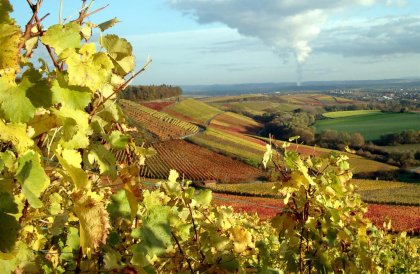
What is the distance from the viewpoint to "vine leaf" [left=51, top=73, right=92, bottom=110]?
1.14m

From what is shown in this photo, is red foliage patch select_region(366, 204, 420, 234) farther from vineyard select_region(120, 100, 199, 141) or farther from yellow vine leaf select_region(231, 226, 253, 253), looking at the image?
vineyard select_region(120, 100, 199, 141)

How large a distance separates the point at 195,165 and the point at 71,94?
50.2 metres

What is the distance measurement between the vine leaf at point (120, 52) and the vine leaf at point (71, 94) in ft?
1.34

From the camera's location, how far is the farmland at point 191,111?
80562mm

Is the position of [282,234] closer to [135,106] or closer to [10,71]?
[10,71]

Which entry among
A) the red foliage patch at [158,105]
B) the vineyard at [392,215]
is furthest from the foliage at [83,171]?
the red foliage patch at [158,105]

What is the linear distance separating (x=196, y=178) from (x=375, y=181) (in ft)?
65.6

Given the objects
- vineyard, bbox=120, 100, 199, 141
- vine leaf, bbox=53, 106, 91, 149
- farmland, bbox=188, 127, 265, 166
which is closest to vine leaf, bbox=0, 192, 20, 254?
vine leaf, bbox=53, 106, 91, 149

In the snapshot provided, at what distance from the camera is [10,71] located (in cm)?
105

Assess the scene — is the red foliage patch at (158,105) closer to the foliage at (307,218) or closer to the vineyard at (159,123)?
the vineyard at (159,123)

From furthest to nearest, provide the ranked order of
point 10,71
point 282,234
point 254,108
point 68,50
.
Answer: point 254,108 < point 282,234 < point 68,50 < point 10,71

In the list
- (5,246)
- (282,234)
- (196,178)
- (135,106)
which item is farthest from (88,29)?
(135,106)

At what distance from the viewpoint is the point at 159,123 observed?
6694cm

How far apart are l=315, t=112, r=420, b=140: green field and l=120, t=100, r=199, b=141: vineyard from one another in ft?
99.4
